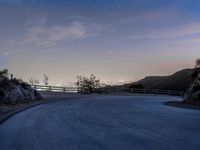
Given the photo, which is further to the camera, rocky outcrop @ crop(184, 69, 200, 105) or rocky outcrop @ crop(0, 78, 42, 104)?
rocky outcrop @ crop(184, 69, 200, 105)

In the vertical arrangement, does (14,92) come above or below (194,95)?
above

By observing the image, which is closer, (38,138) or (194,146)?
(194,146)

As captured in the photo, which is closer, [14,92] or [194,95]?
[14,92]

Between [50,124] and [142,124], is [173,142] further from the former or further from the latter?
[50,124]

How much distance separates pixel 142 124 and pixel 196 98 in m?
18.7

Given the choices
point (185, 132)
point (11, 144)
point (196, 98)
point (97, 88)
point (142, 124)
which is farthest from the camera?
point (97, 88)

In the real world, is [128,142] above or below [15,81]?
below

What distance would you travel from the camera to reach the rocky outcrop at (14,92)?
91.1 ft

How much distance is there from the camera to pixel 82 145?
371 inches

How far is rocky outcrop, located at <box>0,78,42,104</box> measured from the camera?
91.1 ft

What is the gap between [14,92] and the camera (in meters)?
29.5

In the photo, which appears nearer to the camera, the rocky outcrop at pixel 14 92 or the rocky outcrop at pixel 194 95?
the rocky outcrop at pixel 14 92

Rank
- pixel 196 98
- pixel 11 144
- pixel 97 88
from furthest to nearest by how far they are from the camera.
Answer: pixel 97 88 < pixel 196 98 < pixel 11 144

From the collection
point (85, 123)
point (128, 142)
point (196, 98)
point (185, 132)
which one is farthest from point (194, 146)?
point (196, 98)
